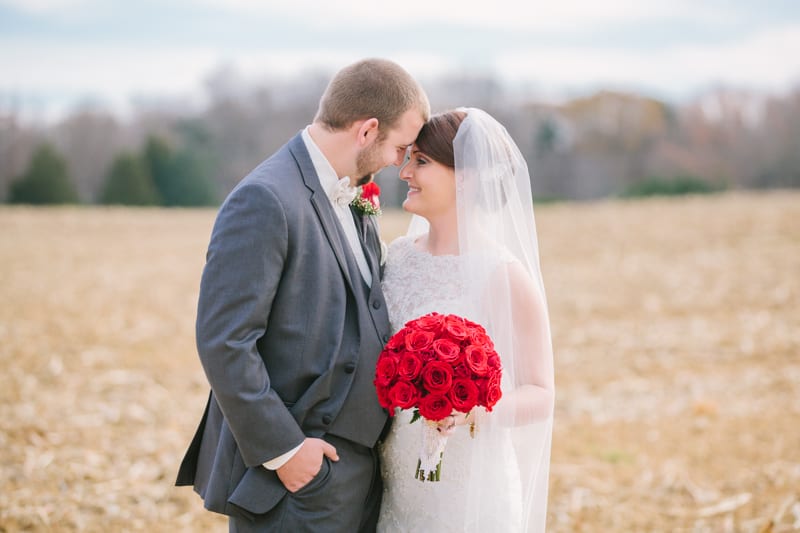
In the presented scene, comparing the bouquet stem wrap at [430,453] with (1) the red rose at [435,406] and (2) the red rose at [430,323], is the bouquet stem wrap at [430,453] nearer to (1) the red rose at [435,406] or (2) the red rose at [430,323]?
(1) the red rose at [435,406]

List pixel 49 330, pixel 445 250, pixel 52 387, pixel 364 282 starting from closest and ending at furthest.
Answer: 1. pixel 364 282
2. pixel 445 250
3. pixel 52 387
4. pixel 49 330

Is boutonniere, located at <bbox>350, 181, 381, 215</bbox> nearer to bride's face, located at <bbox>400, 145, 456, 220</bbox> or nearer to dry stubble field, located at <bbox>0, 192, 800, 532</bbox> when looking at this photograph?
bride's face, located at <bbox>400, 145, 456, 220</bbox>

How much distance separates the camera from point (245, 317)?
9.95 feet

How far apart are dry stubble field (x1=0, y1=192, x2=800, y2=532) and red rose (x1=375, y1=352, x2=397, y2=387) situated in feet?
10.4

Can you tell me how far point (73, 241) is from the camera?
20.9m

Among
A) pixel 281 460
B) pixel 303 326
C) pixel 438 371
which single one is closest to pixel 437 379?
pixel 438 371

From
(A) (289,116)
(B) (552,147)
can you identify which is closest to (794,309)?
(B) (552,147)

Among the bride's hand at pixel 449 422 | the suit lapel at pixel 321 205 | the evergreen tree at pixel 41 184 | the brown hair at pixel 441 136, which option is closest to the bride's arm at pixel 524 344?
the bride's hand at pixel 449 422

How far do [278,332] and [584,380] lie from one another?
7.72 metres

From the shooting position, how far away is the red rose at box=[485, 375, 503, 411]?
3.08m

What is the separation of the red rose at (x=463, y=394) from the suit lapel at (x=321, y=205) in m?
0.68

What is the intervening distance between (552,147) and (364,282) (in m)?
49.4

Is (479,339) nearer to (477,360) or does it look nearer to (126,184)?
(477,360)

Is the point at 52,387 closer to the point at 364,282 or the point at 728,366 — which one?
the point at 364,282
